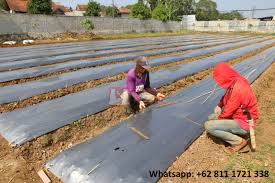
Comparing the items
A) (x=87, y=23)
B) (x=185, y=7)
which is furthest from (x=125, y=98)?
(x=185, y=7)

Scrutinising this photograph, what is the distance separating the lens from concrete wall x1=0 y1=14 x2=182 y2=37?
2238cm

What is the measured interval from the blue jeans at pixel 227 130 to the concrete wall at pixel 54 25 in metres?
21.5

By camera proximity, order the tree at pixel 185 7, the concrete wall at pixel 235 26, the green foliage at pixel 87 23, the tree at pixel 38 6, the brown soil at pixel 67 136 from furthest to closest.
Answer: the tree at pixel 185 7, the concrete wall at pixel 235 26, the tree at pixel 38 6, the green foliage at pixel 87 23, the brown soil at pixel 67 136

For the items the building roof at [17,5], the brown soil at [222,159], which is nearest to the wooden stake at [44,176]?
the brown soil at [222,159]

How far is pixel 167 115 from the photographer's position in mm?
5262

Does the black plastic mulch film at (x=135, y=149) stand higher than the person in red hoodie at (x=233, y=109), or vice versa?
the person in red hoodie at (x=233, y=109)

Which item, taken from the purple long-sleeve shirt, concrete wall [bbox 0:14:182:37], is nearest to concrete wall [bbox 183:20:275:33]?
concrete wall [bbox 0:14:182:37]

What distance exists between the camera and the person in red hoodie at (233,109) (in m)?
3.78

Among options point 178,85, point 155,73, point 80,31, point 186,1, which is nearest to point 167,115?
point 178,85

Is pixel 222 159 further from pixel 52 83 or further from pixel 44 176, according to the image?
pixel 52 83

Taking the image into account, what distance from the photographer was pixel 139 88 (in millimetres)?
5453

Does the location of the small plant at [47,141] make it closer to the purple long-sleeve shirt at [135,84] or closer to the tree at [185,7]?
the purple long-sleeve shirt at [135,84]

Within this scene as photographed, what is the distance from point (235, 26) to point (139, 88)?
51.1 meters

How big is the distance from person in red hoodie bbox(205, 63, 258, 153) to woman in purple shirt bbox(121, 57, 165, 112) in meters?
1.45
